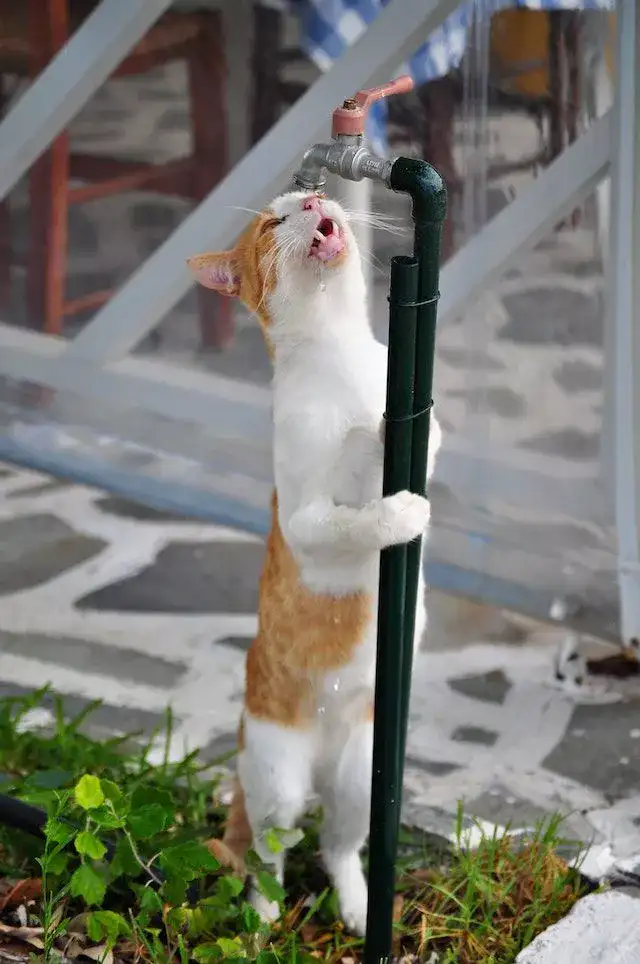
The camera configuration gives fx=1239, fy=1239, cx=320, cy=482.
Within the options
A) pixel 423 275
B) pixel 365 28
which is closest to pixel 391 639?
pixel 423 275

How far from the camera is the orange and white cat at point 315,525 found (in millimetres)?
2029

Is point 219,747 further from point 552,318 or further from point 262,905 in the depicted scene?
point 552,318

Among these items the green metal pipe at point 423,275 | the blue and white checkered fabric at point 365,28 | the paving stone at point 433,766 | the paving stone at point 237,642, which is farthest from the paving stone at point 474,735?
the blue and white checkered fabric at point 365,28

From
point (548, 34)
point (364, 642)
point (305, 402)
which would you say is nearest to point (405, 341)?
point (305, 402)

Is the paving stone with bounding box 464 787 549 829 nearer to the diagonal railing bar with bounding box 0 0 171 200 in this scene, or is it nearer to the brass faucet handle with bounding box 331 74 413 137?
the brass faucet handle with bounding box 331 74 413 137

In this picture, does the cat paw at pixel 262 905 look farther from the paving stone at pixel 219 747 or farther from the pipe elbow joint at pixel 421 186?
the pipe elbow joint at pixel 421 186

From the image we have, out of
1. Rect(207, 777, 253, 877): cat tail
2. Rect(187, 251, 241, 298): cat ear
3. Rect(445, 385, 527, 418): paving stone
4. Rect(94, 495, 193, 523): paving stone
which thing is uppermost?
Rect(187, 251, 241, 298): cat ear

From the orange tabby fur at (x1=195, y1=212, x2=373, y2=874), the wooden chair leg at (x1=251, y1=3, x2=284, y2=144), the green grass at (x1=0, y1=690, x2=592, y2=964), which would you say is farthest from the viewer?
the wooden chair leg at (x1=251, y1=3, x2=284, y2=144)

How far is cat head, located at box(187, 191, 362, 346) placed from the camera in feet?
6.55

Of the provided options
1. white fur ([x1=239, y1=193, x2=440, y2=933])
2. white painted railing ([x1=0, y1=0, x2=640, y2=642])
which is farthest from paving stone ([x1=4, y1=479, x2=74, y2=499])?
white fur ([x1=239, y1=193, x2=440, y2=933])

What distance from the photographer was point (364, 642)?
2.24m

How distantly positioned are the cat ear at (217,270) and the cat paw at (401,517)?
501 millimetres

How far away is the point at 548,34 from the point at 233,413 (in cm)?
144

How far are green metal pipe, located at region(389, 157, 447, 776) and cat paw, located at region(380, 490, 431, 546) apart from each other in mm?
55
